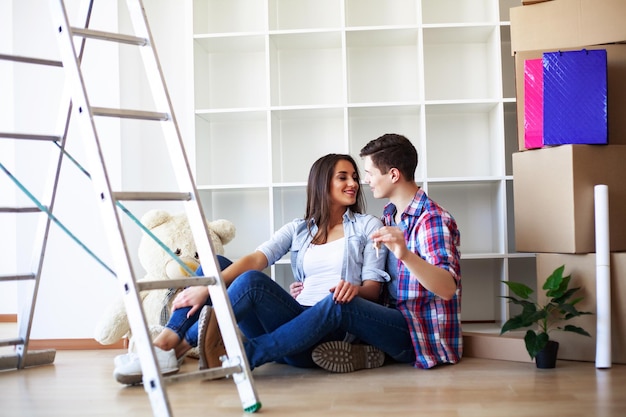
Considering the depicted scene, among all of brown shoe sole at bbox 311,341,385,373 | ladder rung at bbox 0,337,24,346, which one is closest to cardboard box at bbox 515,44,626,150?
brown shoe sole at bbox 311,341,385,373

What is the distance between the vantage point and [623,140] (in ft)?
9.05

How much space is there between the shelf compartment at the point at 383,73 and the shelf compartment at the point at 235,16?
1.52 feet

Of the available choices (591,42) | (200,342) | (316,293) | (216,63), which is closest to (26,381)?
(200,342)

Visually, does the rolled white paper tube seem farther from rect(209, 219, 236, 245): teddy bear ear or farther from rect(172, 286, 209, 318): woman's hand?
rect(209, 219, 236, 245): teddy bear ear

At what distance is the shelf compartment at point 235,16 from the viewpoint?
12.2 feet

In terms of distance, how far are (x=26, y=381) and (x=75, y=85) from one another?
1.15 metres

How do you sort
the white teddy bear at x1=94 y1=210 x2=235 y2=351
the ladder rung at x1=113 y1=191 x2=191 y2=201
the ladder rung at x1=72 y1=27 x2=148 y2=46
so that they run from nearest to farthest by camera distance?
the ladder rung at x1=113 y1=191 x2=191 y2=201 < the ladder rung at x1=72 y1=27 x2=148 y2=46 < the white teddy bear at x1=94 y1=210 x2=235 y2=351

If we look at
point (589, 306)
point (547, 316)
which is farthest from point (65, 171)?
point (589, 306)

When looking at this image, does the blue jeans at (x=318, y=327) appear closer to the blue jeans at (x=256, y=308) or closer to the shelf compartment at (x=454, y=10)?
the blue jeans at (x=256, y=308)

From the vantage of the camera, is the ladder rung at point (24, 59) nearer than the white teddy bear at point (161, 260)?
Yes

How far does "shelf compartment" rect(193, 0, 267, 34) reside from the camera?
3725 millimetres

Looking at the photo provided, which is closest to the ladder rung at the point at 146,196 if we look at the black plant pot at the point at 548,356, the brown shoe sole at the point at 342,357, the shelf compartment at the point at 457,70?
the brown shoe sole at the point at 342,357

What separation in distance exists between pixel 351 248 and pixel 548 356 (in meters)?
0.76

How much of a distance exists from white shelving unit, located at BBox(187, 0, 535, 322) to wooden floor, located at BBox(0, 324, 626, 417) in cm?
108
